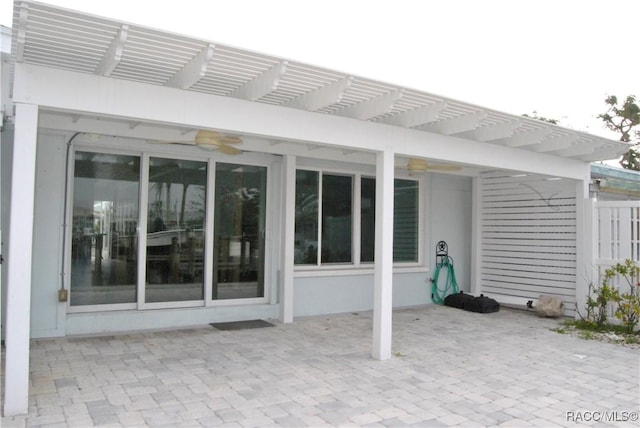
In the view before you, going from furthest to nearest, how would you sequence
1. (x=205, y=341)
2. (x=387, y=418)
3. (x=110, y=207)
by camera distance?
(x=110, y=207), (x=205, y=341), (x=387, y=418)

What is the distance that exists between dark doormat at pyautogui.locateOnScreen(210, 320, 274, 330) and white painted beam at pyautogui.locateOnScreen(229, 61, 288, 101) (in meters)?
3.44

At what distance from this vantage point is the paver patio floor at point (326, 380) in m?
3.49

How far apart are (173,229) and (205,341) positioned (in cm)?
177

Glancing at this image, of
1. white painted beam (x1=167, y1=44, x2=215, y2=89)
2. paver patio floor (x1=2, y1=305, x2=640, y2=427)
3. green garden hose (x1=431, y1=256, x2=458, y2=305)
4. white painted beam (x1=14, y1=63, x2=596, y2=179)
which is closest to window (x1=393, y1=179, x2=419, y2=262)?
green garden hose (x1=431, y1=256, x2=458, y2=305)

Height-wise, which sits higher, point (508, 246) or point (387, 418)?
point (508, 246)

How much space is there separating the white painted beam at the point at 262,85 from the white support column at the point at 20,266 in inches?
64.5

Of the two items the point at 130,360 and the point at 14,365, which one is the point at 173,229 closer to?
the point at 130,360

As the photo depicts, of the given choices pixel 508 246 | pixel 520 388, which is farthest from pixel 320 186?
pixel 520 388

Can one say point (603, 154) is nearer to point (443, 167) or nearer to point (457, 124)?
point (443, 167)

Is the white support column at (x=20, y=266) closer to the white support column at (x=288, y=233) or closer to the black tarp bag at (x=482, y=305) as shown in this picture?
the white support column at (x=288, y=233)

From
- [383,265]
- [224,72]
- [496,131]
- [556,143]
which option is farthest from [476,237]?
[224,72]

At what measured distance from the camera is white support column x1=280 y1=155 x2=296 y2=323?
6937 mm

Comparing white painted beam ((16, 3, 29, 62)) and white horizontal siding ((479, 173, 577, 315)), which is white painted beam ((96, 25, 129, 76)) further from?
white horizontal siding ((479, 173, 577, 315))

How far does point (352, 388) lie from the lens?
13.6 ft
